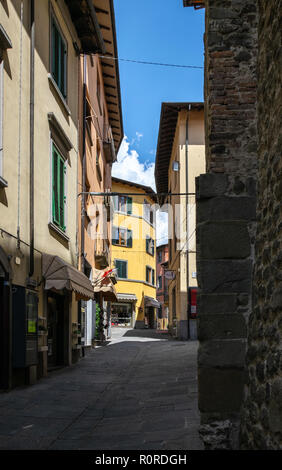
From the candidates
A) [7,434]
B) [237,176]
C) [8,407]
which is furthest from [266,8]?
[8,407]

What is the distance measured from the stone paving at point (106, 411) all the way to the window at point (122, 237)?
27.5 metres

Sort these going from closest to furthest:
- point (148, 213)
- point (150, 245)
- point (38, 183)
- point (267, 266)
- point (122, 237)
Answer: point (267, 266) → point (38, 183) → point (122, 237) → point (148, 213) → point (150, 245)

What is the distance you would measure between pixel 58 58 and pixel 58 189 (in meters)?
3.20

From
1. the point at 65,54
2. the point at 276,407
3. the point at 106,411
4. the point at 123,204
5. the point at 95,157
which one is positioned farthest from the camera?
the point at 123,204

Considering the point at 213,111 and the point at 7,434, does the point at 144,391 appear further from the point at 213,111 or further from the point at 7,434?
the point at 213,111

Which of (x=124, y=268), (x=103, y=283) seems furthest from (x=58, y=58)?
(x=124, y=268)

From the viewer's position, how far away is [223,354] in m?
5.07

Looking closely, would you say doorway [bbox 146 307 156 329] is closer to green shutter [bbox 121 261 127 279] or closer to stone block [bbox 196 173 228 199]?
green shutter [bbox 121 261 127 279]

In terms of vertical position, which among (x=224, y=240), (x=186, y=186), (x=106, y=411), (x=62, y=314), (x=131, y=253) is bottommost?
(x=106, y=411)

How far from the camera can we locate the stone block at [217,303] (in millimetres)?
5121

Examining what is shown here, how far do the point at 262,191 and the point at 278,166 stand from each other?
70 centimetres

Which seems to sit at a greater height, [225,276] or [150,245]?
[150,245]

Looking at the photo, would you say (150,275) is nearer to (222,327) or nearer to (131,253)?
(131,253)

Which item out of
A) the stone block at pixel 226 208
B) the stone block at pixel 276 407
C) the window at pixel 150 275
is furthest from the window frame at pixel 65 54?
the window at pixel 150 275
